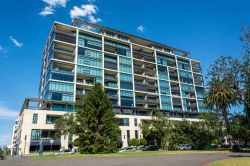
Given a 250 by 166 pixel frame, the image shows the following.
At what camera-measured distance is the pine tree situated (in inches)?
1688

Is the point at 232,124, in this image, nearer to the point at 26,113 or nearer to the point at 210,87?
the point at 210,87

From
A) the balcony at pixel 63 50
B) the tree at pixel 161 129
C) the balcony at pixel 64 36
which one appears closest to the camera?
the tree at pixel 161 129

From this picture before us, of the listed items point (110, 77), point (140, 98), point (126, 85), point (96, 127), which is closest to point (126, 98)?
point (126, 85)

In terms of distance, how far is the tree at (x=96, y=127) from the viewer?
42.9m

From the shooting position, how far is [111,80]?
81.4 m

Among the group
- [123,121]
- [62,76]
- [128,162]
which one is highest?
[62,76]

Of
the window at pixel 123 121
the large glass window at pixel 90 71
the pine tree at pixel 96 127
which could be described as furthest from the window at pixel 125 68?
the pine tree at pixel 96 127

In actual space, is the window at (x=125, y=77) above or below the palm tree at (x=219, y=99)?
above

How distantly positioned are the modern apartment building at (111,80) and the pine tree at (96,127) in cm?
2277

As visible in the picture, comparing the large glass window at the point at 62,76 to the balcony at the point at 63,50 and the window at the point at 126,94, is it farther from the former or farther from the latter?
the window at the point at 126,94

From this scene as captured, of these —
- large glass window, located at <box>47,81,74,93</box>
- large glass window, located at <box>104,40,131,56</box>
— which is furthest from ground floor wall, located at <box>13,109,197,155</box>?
large glass window, located at <box>104,40,131,56</box>

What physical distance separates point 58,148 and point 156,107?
4482 cm

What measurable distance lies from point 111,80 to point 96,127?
3816 centimetres

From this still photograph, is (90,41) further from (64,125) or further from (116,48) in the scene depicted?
(64,125)
